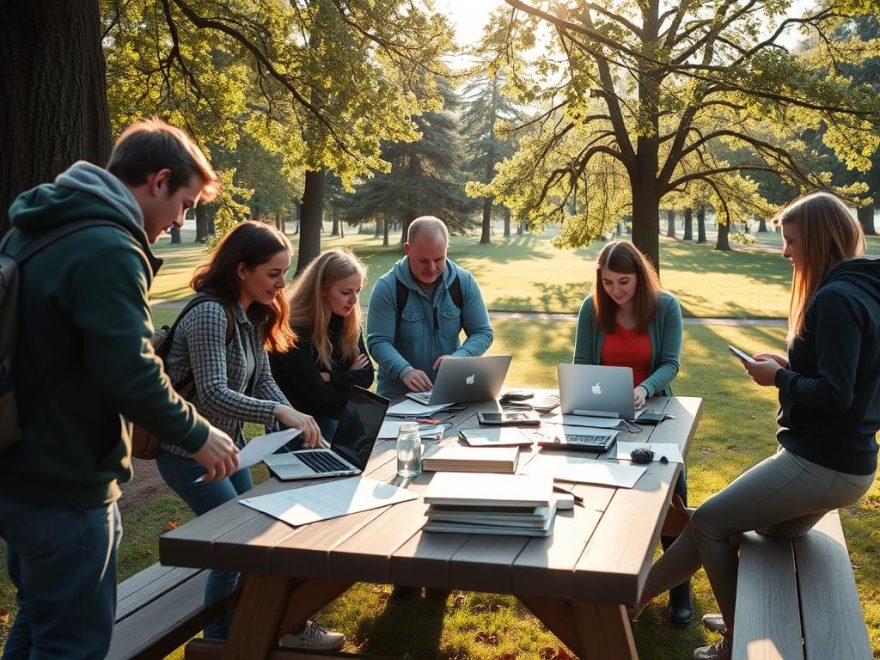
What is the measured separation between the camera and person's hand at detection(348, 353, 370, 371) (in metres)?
4.99

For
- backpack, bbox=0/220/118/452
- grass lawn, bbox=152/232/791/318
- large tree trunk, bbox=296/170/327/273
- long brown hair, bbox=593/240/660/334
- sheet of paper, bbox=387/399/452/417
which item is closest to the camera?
backpack, bbox=0/220/118/452

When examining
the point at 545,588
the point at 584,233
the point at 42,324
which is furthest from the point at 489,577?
the point at 584,233

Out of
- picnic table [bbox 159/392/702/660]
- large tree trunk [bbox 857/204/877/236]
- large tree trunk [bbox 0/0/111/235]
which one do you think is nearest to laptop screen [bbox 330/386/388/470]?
picnic table [bbox 159/392/702/660]

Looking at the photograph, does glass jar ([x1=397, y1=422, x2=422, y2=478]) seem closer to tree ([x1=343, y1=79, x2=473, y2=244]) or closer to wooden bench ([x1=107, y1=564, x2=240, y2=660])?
wooden bench ([x1=107, y1=564, x2=240, y2=660])

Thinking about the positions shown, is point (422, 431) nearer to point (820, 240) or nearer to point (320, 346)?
point (320, 346)

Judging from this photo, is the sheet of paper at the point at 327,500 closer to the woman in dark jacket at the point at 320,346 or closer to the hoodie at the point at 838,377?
the woman in dark jacket at the point at 320,346

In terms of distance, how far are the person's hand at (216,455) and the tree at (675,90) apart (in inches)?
242

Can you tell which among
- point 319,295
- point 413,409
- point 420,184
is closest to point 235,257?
point 319,295

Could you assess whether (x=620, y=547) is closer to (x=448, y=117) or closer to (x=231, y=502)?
(x=231, y=502)

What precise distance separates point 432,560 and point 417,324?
3.17m

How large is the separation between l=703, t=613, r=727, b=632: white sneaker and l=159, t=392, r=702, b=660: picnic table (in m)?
1.41

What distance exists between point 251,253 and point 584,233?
1681 cm

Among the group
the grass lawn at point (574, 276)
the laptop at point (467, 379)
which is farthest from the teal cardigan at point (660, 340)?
the grass lawn at point (574, 276)

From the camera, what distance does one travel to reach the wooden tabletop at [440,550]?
8.08 ft
